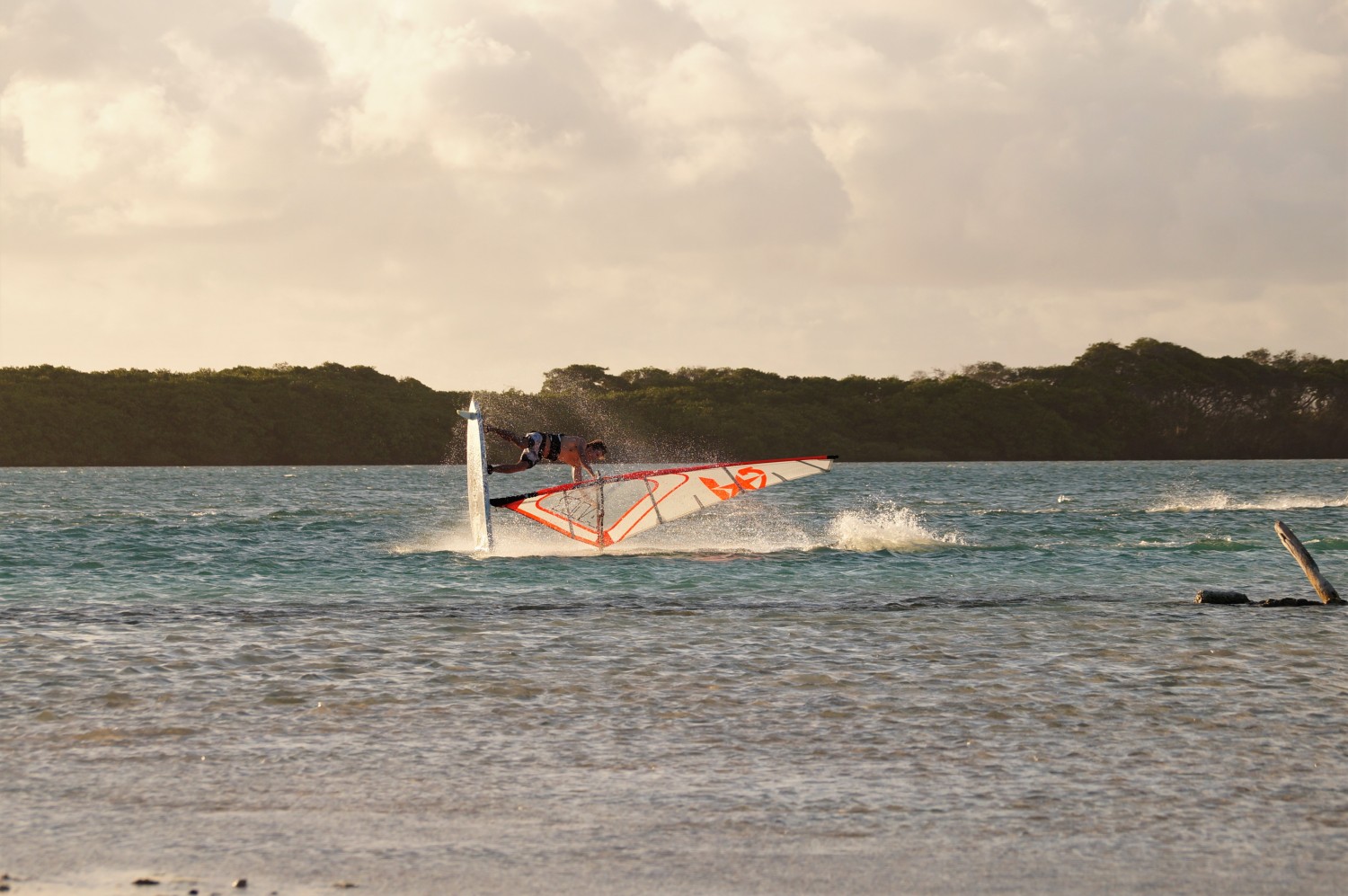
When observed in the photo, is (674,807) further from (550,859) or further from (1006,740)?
(1006,740)

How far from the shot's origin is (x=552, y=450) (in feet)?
79.3

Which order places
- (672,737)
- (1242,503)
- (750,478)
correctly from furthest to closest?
(1242,503) → (750,478) → (672,737)

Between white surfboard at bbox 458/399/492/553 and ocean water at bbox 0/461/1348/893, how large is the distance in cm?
392

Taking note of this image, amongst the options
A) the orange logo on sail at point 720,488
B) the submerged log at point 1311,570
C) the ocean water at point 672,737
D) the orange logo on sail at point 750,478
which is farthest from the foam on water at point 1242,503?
the submerged log at point 1311,570

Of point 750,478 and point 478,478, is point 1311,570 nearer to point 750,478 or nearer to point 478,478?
point 750,478

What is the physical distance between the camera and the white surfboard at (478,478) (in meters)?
25.6

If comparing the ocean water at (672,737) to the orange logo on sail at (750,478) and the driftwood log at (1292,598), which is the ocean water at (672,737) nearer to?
the driftwood log at (1292,598)

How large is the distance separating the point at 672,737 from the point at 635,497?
18665 millimetres

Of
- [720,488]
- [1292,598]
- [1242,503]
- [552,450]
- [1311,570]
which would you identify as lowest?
[1242,503]

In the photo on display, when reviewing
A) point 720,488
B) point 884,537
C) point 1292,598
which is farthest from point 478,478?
point 1292,598

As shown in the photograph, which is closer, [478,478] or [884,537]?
[478,478]

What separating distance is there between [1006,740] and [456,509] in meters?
52.3

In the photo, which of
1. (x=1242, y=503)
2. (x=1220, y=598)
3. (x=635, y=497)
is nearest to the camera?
(x=1220, y=598)

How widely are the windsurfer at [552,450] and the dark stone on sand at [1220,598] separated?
33.7 feet
